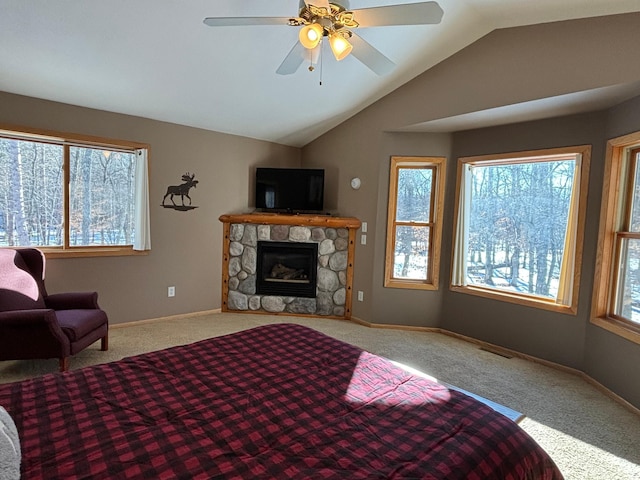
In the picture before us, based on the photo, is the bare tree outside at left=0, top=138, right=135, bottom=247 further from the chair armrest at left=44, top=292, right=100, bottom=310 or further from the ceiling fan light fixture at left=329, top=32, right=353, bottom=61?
the ceiling fan light fixture at left=329, top=32, right=353, bottom=61

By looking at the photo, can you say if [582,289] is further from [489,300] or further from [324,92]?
[324,92]

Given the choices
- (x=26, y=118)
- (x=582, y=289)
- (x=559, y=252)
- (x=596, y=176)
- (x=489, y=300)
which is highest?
(x=26, y=118)

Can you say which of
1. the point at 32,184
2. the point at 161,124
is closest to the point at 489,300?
the point at 161,124

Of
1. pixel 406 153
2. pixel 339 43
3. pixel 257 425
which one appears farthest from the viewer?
pixel 406 153

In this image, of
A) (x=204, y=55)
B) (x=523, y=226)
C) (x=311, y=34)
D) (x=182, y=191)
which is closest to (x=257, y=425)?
(x=311, y=34)

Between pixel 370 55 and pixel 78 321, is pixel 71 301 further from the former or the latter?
pixel 370 55

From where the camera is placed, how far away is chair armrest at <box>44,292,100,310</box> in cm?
324

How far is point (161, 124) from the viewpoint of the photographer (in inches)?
164

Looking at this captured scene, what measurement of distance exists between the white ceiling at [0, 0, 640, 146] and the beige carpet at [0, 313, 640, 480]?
2.34m

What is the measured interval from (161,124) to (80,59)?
127 centimetres

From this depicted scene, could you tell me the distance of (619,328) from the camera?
283cm

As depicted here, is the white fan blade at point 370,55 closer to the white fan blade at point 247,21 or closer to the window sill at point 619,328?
the white fan blade at point 247,21

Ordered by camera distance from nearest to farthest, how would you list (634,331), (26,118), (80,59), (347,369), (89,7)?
1. (347,369)
2. (89,7)
3. (634,331)
4. (80,59)
5. (26,118)

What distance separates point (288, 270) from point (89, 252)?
2.32 metres
